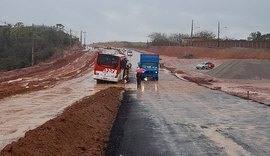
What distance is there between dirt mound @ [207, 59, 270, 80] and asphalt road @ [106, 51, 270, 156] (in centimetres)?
3079

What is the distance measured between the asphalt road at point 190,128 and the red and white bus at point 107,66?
14117 millimetres

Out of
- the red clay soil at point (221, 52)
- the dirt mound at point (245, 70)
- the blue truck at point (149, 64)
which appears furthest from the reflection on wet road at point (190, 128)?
the red clay soil at point (221, 52)

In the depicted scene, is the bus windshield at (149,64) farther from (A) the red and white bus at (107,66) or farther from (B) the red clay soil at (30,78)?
(B) the red clay soil at (30,78)

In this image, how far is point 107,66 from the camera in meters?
42.6

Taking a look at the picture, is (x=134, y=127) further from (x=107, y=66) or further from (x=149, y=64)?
(x=149, y=64)

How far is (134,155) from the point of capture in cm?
1252

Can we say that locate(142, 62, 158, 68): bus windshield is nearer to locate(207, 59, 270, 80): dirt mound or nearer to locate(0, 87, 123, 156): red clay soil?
locate(207, 59, 270, 80): dirt mound

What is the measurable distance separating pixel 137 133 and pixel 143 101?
12.4m

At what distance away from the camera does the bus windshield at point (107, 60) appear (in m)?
42.5

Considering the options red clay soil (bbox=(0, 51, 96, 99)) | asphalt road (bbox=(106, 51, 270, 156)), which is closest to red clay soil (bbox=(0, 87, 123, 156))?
asphalt road (bbox=(106, 51, 270, 156))

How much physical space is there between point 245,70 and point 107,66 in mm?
24559

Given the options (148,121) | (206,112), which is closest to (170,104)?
(206,112)

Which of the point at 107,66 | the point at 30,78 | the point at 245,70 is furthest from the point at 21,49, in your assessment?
the point at 107,66

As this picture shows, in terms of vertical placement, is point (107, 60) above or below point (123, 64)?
above
